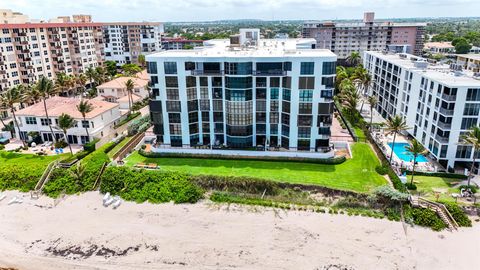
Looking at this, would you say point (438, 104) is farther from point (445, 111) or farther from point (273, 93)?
point (273, 93)

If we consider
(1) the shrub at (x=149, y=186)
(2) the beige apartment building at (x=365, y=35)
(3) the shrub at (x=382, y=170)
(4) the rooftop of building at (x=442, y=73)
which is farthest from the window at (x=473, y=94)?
(2) the beige apartment building at (x=365, y=35)

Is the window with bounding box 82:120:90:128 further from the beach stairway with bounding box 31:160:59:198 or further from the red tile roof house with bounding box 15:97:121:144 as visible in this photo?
the beach stairway with bounding box 31:160:59:198

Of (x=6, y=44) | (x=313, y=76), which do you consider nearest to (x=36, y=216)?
(x=313, y=76)

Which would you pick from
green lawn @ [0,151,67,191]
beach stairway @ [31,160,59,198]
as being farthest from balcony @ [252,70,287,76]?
green lawn @ [0,151,67,191]

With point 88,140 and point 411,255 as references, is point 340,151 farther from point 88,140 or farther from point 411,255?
point 88,140

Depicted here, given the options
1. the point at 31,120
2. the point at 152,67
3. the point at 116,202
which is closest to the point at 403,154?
the point at 152,67
